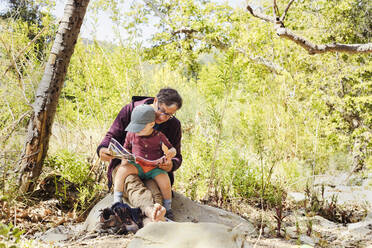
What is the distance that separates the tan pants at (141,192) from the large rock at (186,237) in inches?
24.5

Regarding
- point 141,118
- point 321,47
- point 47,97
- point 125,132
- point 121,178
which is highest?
point 321,47

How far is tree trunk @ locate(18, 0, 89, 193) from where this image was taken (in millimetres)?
3018

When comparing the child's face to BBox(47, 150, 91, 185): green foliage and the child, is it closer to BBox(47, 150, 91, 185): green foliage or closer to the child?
the child

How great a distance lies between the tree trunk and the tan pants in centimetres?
105

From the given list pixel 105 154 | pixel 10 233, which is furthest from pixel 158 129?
pixel 10 233

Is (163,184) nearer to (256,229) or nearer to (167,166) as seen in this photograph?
(167,166)

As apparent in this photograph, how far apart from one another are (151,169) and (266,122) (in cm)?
267

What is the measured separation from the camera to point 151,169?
272cm

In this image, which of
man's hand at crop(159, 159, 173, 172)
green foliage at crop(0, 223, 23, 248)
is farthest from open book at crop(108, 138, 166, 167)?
green foliage at crop(0, 223, 23, 248)

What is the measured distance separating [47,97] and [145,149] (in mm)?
1210

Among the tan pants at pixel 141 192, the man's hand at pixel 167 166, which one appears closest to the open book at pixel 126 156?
the man's hand at pixel 167 166

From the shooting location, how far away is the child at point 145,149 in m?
2.48

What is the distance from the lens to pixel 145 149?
2641mm

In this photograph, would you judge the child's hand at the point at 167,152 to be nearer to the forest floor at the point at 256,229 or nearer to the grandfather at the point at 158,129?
the grandfather at the point at 158,129
